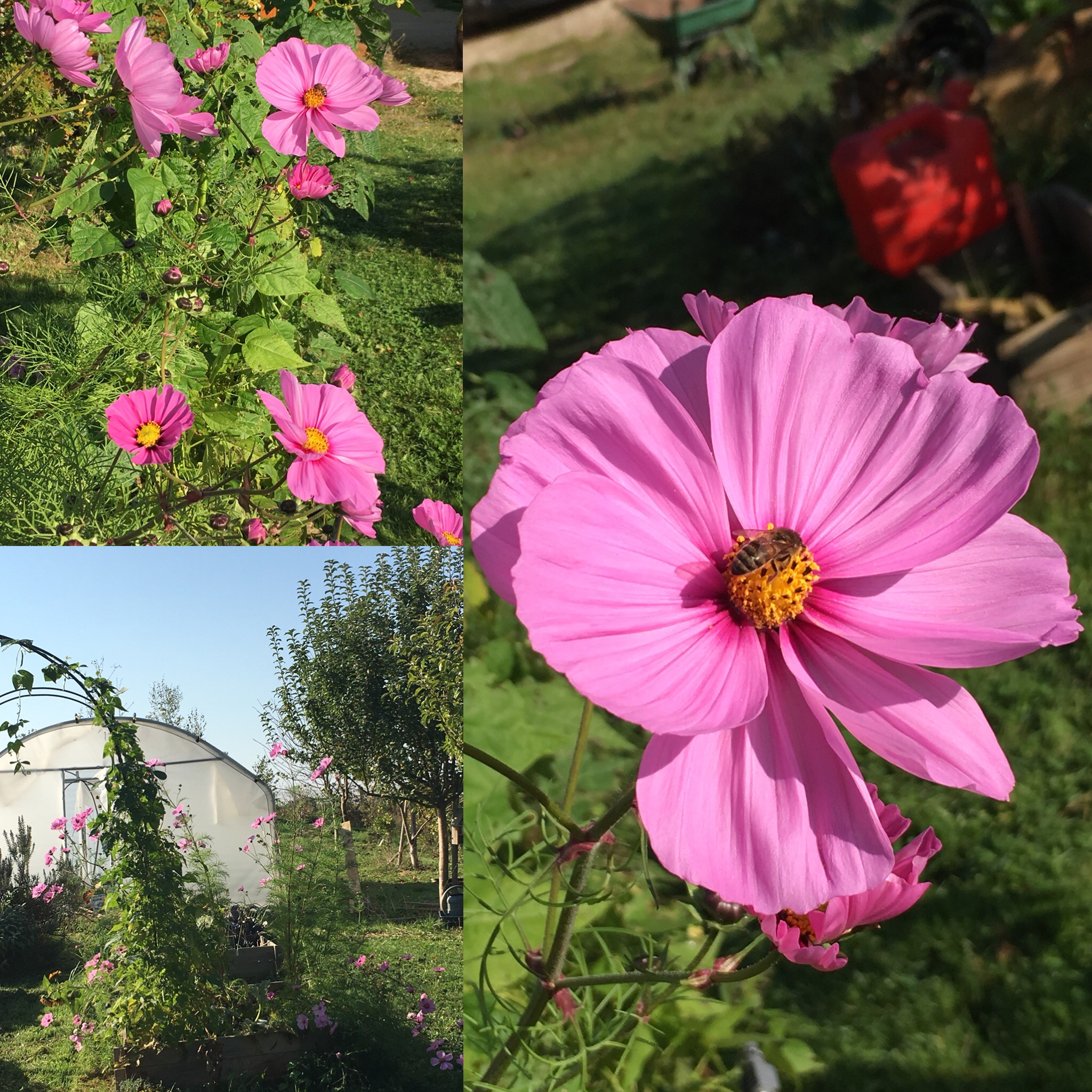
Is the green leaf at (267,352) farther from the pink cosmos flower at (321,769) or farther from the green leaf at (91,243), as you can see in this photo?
the pink cosmos flower at (321,769)

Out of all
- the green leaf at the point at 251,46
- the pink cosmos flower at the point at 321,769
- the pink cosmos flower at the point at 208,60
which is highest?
the green leaf at the point at 251,46

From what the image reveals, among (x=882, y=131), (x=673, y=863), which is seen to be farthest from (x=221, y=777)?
(x=882, y=131)

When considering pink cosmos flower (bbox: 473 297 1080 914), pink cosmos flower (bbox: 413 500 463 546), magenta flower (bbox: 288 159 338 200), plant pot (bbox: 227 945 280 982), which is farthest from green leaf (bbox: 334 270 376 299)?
pink cosmos flower (bbox: 473 297 1080 914)

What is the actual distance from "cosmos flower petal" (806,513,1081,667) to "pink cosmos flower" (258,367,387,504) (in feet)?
2.68

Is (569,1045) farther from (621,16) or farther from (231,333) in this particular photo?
(621,16)

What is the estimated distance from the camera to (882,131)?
8.67ft

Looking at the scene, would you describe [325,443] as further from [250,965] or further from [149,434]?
[250,965]

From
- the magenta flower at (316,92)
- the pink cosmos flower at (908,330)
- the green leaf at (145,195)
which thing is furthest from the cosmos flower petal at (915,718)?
the green leaf at (145,195)

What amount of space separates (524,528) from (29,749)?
3.80 ft

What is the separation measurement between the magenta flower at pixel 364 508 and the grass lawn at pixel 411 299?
49 cm

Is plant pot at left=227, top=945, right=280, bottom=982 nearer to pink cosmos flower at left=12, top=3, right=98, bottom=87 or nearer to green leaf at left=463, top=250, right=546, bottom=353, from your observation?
green leaf at left=463, top=250, right=546, bottom=353

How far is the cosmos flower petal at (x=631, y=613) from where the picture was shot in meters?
0.33

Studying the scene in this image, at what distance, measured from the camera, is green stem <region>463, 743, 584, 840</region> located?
42 cm

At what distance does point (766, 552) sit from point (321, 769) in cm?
111
